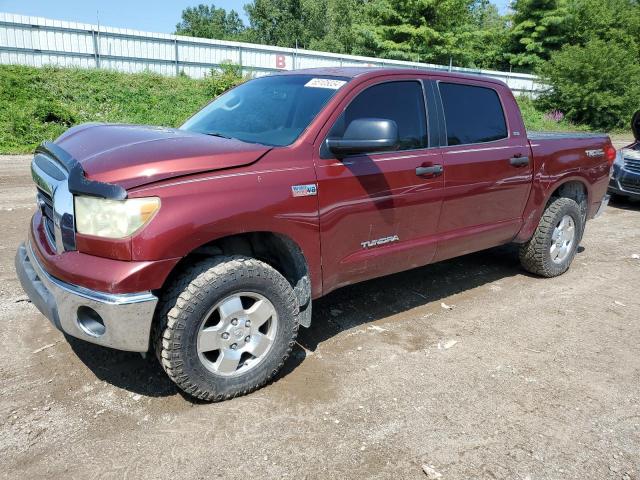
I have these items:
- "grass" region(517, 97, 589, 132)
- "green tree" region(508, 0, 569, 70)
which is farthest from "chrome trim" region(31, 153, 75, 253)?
"green tree" region(508, 0, 569, 70)

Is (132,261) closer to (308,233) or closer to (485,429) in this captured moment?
(308,233)

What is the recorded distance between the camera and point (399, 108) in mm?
3809

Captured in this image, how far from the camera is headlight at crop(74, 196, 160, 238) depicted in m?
2.58

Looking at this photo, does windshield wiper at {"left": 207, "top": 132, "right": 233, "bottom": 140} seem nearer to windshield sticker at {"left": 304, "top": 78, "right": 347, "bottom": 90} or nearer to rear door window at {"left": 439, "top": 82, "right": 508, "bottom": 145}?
windshield sticker at {"left": 304, "top": 78, "right": 347, "bottom": 90}

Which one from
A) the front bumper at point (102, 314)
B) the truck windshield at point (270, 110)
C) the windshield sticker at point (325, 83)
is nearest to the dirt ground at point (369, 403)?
the front bumper at point (102, 314)

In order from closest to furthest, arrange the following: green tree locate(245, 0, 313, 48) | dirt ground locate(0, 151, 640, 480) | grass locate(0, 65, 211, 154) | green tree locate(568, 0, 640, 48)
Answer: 1. dirt ground locate(0, 151, 640, 480)
2. grass locate(0, 65, 211, 154)
3. green tree locate(568, 0, 640, 48)
4. green tree locate(245, 0, 313, 48)

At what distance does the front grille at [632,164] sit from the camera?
9.20 metres

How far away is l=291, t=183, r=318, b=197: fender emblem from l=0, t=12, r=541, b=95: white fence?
13223 millimetres

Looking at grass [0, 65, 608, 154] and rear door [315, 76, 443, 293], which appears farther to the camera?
grass [0, 65, 608, 154]

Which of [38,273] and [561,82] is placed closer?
[38,273]

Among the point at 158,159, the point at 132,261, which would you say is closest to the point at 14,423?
the point at 132,261

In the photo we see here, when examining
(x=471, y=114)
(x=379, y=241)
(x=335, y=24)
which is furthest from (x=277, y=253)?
(x=335, y=24)

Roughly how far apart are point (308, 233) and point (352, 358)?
0.98 meters

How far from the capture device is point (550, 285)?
527 centimetres
